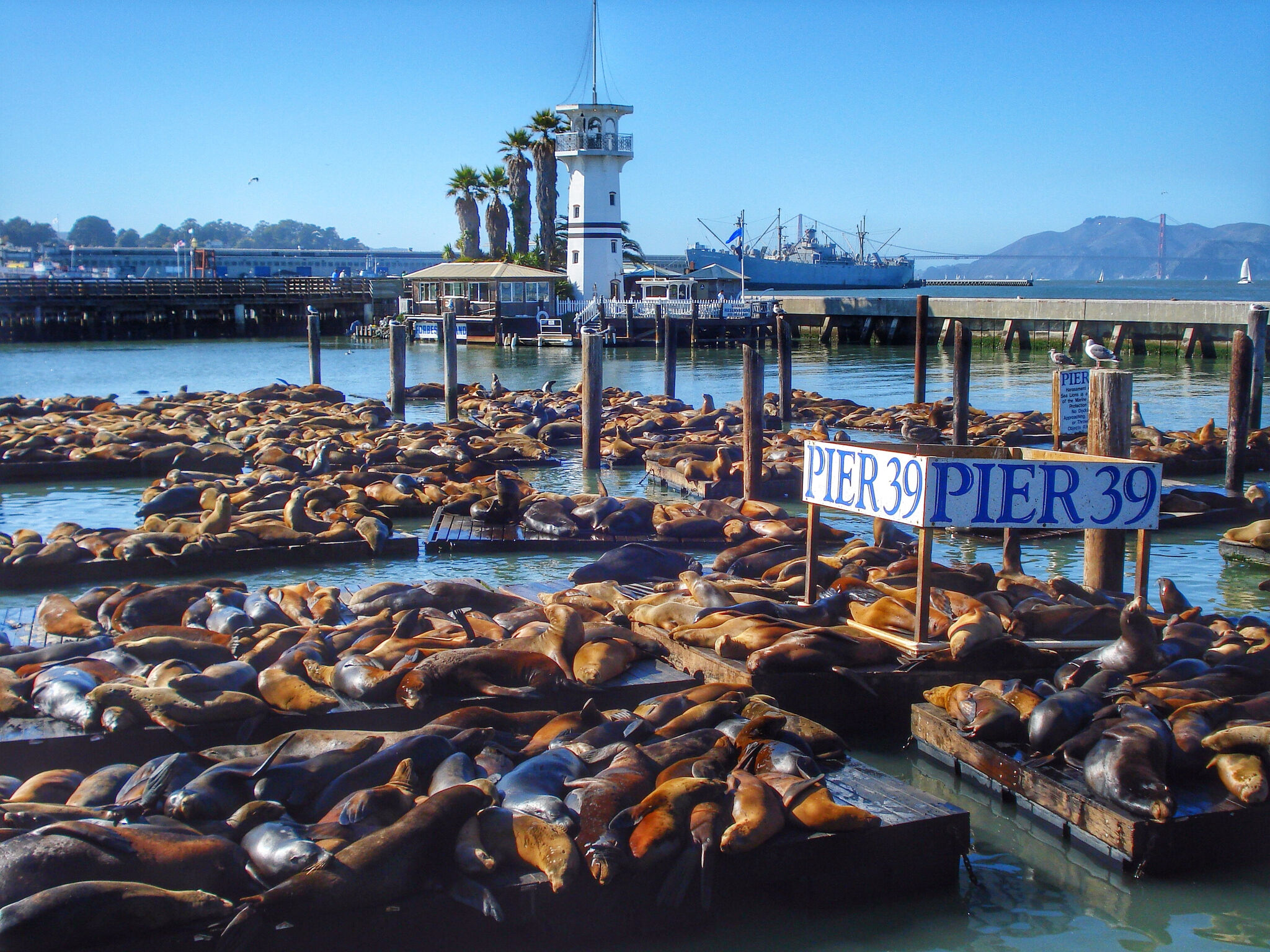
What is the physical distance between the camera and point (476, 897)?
3781 mm

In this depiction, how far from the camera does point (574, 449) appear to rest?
18328 mm

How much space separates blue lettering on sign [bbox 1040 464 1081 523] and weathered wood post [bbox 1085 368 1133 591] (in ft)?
5.88

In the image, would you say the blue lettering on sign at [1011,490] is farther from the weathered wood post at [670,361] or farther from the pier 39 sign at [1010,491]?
the weathered wood post at [670,361]

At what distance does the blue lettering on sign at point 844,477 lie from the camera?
21.1 ft

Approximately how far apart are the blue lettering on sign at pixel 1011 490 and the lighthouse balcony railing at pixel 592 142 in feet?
149

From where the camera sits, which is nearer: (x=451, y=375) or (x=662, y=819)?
(x=662, y=819)

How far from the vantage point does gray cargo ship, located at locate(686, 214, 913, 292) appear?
9100 centimetres

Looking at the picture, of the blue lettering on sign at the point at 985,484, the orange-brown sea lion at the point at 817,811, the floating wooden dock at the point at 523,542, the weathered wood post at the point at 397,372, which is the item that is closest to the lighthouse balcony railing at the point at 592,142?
the weathered wood post at the point at 397,372

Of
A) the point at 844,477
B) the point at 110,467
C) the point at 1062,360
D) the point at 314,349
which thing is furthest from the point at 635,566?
the point at 314,349

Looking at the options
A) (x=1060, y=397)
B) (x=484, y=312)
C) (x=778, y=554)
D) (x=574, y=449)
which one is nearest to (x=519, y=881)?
(x=778, y=554)

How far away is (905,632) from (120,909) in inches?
173

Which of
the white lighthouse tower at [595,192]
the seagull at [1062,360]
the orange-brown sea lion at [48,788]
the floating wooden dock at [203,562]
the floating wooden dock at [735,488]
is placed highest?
the white lighthouse tower at [595,192]

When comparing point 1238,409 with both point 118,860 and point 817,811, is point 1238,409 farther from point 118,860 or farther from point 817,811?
point 118,860

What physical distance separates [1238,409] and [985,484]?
882 cm
